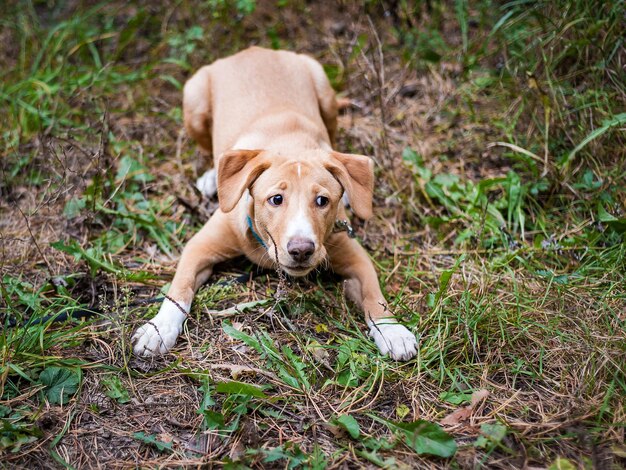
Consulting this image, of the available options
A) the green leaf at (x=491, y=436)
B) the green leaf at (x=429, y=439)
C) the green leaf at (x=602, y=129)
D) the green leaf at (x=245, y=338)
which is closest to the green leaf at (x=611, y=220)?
the green leaf at (x=602, y=129)

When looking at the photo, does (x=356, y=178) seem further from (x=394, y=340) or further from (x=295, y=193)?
(x=394, y=340)

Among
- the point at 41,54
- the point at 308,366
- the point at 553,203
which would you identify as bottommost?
the point at 553,203

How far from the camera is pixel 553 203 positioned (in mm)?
4359

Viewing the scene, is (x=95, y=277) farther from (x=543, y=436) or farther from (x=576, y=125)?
(x=576, y=125)

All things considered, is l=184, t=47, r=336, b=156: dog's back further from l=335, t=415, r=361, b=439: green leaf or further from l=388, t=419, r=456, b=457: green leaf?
l=388, t=419, r=456, b=457: green leaf

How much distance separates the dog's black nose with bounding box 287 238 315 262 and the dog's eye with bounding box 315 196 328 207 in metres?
0.33

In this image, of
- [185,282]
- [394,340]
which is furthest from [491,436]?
[185,282]

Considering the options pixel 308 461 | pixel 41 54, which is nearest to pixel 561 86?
pixel 308 461

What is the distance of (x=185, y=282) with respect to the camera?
11.8 ft

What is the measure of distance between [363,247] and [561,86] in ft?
6.82

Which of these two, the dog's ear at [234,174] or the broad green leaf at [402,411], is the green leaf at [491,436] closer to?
the broad green leaf at [402,411]

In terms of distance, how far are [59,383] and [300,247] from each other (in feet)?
4.59

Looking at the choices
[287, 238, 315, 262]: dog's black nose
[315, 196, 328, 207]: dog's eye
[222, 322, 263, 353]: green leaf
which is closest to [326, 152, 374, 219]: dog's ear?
[315, 196, 328, 207]: dog's eye

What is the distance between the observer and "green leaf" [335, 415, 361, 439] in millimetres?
2715
